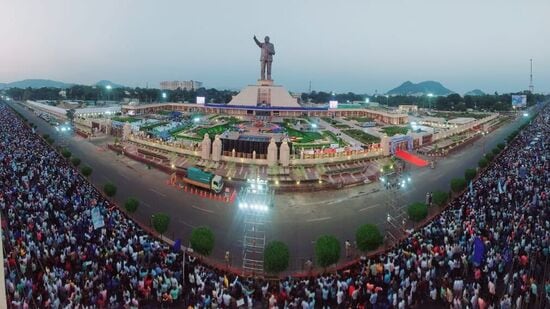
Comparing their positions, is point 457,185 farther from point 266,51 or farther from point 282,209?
point 266,51

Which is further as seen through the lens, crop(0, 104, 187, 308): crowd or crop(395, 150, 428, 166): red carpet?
crop(395, 150, 428, 166): red carpet

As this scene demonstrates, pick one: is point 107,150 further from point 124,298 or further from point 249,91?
point 249,91

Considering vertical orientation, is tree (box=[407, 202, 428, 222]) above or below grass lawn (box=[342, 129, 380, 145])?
below

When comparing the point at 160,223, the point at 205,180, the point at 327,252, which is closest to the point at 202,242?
A: the point at 160,223

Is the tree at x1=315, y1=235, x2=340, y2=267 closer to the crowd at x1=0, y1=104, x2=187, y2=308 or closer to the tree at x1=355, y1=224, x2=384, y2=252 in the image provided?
the tree at x1=355, y1=224, x2=384, y2=252

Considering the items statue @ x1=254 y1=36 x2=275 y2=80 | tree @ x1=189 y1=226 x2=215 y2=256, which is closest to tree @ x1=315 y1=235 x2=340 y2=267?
tree @ x1=189 y1=226 x2=215 y2=256

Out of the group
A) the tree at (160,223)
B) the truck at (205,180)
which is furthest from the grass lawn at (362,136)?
the tree at (160,223)
